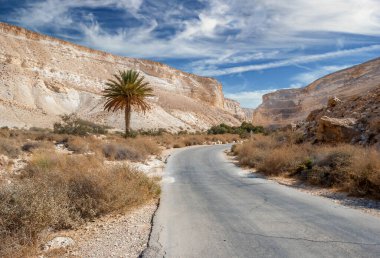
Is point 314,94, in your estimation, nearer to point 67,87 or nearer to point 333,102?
point 333,102

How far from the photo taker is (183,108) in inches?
3354

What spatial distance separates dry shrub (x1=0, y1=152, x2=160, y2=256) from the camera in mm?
5793

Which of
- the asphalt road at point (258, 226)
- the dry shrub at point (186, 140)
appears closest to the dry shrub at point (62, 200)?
the asphalt road at point (258, 226)

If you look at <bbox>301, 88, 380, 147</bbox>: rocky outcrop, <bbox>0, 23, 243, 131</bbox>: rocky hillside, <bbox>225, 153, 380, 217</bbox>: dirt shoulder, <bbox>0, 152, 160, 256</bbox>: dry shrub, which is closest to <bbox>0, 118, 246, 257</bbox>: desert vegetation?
<bbox>0, 152, 160, 256</bbox>: dry shrub

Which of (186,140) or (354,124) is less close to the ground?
(354,124)

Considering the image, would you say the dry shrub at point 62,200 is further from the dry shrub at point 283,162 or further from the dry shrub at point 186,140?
the dry shrub at point 186,140

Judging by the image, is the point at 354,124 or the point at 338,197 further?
the point at 354,124

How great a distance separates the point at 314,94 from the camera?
34.0 m

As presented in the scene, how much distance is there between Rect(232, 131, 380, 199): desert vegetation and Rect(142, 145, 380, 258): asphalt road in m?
1.33

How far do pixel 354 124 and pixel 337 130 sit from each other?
2.60 ft

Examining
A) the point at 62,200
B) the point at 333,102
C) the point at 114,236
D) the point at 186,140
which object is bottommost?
the point at 186,140

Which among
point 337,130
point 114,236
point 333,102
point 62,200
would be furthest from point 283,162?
point 62,200

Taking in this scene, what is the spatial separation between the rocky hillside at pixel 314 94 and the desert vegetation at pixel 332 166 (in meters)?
10.6

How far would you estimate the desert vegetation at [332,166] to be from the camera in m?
9.38
